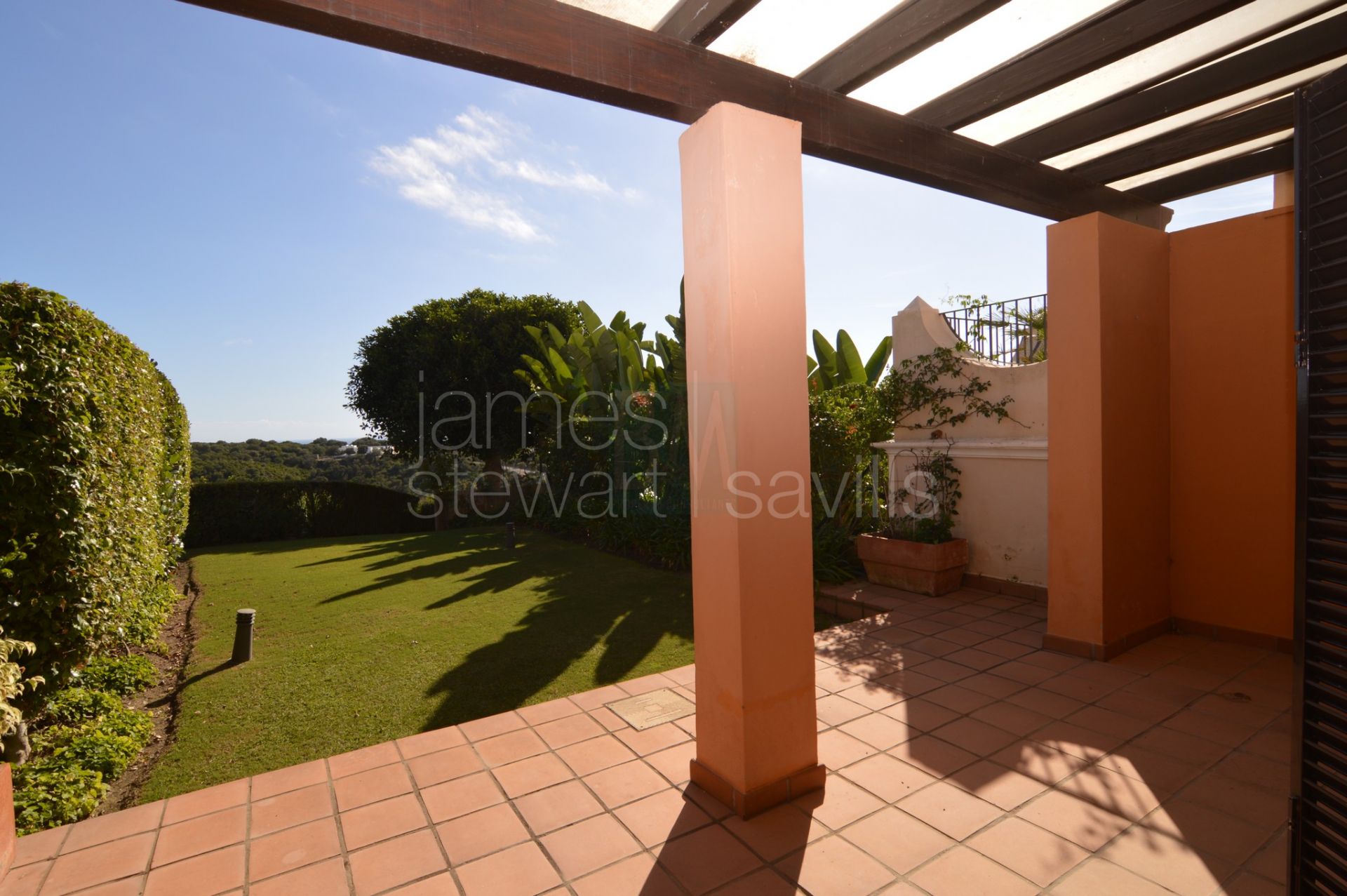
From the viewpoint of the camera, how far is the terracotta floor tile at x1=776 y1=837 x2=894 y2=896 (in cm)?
226

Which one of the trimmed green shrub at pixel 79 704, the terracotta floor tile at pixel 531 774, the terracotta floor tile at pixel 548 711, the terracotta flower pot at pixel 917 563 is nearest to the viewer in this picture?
the terracotta floor tile at pixel 531 774

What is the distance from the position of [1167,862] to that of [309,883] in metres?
3.27

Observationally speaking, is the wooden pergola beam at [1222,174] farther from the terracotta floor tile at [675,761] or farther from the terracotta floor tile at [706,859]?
the terracotta floor tile at [706,859]

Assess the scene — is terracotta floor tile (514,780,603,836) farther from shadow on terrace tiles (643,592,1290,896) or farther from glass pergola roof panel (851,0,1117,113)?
glass pergola roof panel (851,0,1117,113)

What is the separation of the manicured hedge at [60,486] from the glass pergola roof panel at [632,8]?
2985mm

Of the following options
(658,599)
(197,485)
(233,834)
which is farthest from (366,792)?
(197,485)

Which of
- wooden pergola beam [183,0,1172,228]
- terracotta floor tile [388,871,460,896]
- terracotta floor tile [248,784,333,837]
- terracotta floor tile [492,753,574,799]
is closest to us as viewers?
wooden pergola beam [183,0,1172,228]

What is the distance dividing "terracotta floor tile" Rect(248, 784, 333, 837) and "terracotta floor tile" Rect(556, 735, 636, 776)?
1129 mm

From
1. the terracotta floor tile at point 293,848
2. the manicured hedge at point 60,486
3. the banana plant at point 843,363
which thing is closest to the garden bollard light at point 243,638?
the manicured hedge at point 60,486

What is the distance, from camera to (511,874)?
2.40 metres

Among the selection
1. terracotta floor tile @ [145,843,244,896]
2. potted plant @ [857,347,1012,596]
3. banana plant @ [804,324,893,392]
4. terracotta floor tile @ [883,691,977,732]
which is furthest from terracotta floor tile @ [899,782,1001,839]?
banana plant @ [804,324,893,392]

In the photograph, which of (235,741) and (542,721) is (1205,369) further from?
(235,741)

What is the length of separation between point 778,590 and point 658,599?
4.45m

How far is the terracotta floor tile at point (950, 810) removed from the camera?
2.60 meters
